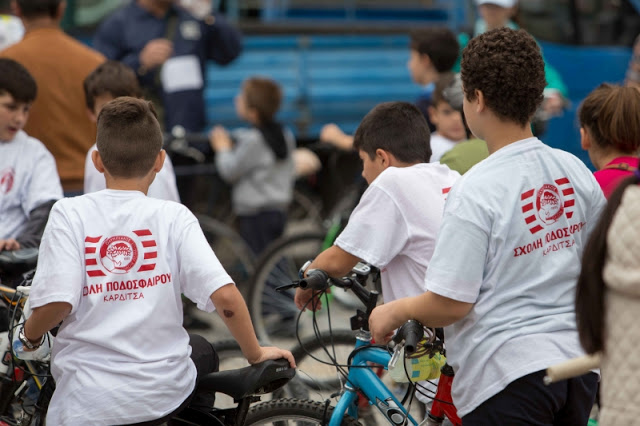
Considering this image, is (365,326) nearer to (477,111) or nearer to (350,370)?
(350,370)

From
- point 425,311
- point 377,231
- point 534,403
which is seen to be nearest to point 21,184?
point 377,231

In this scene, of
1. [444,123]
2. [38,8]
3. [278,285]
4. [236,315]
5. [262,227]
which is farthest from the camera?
[262,227]

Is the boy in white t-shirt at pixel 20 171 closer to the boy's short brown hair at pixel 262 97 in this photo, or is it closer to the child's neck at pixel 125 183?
the child's neck at pixel 125 183

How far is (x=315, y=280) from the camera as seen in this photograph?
10.5ft

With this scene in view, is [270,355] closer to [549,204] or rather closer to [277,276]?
[549,204]

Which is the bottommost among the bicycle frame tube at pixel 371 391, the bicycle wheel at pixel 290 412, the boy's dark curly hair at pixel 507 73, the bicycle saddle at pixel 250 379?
the bicycle wheel at pixel 290 412

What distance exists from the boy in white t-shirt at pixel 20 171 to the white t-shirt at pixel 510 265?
203 centimetres

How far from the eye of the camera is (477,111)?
2859mm

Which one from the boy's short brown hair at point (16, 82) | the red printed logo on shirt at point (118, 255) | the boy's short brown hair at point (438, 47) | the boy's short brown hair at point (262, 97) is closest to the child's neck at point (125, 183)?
the red printed logo on shirt at point (118, 255)

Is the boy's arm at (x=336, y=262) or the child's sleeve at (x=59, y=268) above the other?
the child's sleeve at (x=59, y=268)

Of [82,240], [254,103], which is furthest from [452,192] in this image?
[254,103]

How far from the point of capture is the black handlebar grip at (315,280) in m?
3.19

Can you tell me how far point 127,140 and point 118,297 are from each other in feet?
1.67

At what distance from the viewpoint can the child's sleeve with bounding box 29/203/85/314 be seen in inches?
112
